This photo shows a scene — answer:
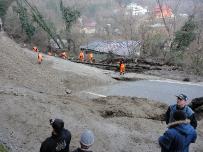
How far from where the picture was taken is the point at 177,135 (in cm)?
605

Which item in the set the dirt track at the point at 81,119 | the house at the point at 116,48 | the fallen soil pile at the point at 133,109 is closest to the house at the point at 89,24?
the house at the point at 116,48

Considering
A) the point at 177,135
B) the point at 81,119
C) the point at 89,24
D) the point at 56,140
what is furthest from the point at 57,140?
the point at 89,24

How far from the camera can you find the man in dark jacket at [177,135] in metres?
5.92

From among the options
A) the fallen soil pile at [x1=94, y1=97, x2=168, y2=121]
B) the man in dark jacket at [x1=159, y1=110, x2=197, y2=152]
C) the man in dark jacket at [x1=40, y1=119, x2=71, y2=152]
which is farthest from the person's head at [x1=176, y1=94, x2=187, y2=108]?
the fallen soil pile at [x1=94, y1=97, x2=168, y2=121]

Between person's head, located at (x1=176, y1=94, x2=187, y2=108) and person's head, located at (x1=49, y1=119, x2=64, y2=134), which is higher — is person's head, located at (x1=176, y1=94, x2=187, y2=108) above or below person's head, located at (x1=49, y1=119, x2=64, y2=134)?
above

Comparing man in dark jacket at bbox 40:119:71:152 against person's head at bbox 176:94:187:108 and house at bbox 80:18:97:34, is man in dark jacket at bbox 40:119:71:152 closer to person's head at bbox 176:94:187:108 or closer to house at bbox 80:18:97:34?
person's head at bbox 176:94:187:108

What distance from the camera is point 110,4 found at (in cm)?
10538

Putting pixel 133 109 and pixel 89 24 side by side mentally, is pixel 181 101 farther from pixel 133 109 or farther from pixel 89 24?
pixel 89 24

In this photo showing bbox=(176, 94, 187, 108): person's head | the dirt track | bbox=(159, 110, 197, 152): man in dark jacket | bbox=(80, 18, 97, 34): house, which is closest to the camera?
bbox=(159, 110, 197, 152): man in dark jacket

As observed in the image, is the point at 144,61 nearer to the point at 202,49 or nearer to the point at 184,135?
the point at 202,49

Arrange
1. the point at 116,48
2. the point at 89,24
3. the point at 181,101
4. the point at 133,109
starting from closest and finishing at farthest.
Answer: the point at 181,101, the point at 133,109, the point at 116,48, the point at 89,24

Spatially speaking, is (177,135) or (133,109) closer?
(177,135)

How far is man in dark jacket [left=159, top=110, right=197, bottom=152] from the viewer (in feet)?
19.4

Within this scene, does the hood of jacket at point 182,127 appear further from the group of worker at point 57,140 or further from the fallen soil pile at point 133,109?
the fallen soil pile at point 133,109
